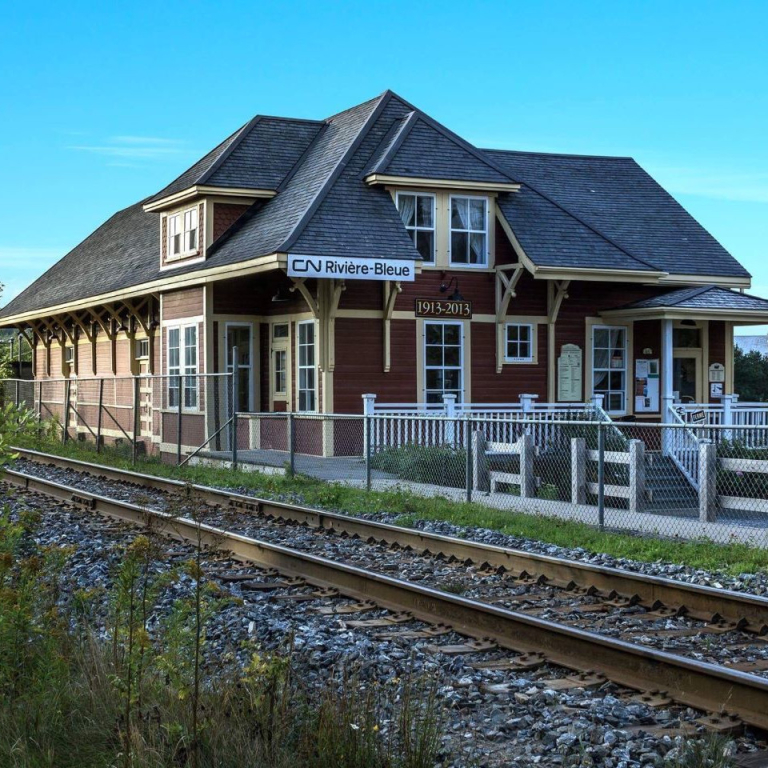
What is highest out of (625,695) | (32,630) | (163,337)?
(163,337)

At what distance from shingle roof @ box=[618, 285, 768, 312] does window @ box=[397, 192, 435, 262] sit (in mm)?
5220

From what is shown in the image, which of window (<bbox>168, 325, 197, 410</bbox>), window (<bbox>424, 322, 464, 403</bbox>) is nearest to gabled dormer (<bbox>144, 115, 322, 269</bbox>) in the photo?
window (<bbox>168, 325, 197, 410</bbox>)

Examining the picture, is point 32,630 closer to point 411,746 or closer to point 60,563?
point 60,563

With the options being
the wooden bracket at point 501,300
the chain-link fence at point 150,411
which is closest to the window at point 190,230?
the chain-link fence at point 150,411

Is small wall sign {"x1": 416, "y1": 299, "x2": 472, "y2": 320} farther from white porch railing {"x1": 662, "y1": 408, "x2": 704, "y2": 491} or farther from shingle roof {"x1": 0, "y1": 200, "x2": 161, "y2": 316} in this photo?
shingle roof {"x1": 0, "y1": 200, "x2": 161, "y2": 316}

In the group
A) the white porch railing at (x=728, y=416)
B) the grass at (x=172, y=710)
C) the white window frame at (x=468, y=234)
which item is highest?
the white window frame at (x=468, y=234)

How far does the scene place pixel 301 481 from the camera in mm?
19234

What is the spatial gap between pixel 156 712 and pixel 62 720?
53 cm

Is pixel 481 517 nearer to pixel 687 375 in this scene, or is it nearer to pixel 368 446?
pixel 368 446

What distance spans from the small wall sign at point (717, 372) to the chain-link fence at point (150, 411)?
1182 centimetres

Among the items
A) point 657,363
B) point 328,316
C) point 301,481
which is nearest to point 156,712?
point 301,481

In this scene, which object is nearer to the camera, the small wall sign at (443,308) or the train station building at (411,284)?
the train station building at (411,284)

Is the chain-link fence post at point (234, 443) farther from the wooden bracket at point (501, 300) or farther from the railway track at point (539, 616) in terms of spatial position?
the railway track at point (539, 616)

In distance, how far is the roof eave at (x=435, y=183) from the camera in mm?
24531
